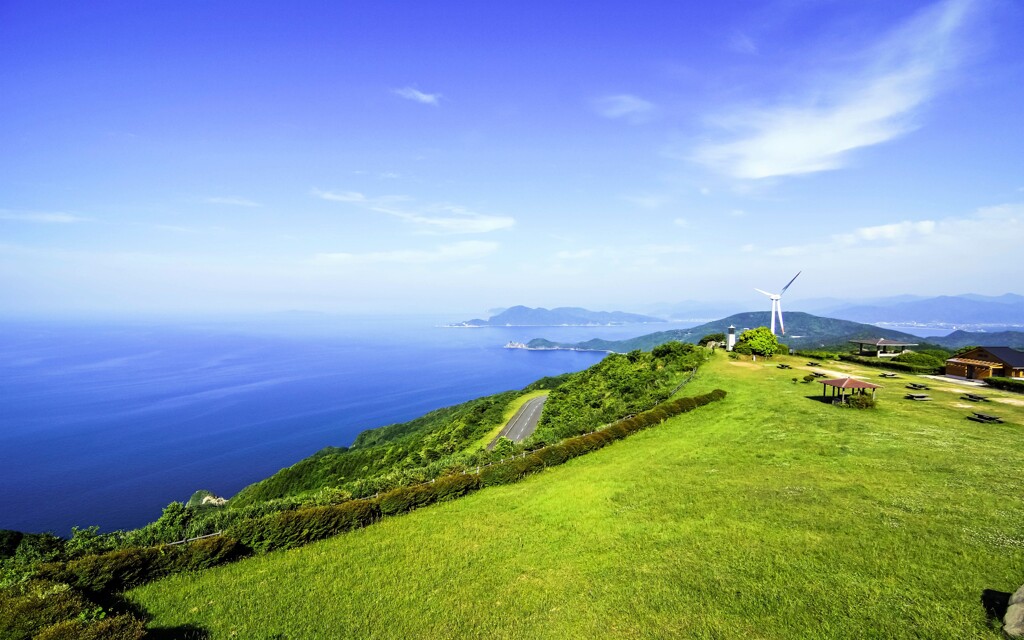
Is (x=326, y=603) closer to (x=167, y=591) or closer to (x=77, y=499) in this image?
(x=167, y=591)

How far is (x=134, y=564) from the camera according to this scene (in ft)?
49.7

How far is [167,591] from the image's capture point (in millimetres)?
14922

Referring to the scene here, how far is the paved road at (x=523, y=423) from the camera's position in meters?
48.9

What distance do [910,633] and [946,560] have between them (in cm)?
420

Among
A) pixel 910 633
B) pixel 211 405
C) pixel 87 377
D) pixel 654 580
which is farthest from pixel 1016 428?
pixel 87 377

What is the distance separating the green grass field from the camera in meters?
11.2

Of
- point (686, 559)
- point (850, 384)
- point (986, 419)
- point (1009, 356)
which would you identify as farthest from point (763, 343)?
point (686, 559)

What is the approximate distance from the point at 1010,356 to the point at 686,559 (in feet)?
153

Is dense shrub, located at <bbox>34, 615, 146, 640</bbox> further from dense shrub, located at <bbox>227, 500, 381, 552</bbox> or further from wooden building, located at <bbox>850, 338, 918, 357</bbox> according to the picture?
wooden building, located at <bbox>850, 338, 918, 357</bbox>

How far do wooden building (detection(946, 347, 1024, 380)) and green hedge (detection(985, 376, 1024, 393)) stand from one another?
2.89 metres

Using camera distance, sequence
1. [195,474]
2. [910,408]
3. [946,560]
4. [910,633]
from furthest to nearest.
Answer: [195,474] → [910,408] → [946,560] → [910,633]

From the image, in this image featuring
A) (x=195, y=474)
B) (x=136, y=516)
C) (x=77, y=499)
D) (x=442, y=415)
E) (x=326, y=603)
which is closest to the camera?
(x=326, y=603)

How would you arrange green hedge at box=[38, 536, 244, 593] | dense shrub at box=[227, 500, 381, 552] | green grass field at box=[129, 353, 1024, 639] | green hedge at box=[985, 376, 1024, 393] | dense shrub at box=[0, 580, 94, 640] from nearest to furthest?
1. dense shrub at box=[0, 580, 94, 640]
2. green grass field at box=[129, 353, 1024, 639]
3. green hedge at box=[38, 536, 244, 593]
4. dense shrub at box=[227, 500, 381, 552]
5. green hedge at box=[985, 376, 1024, 393]

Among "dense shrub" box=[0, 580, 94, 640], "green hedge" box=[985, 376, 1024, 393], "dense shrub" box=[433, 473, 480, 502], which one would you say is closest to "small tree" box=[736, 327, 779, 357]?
"green hedge" box=[985, 376, 1024, 393]
